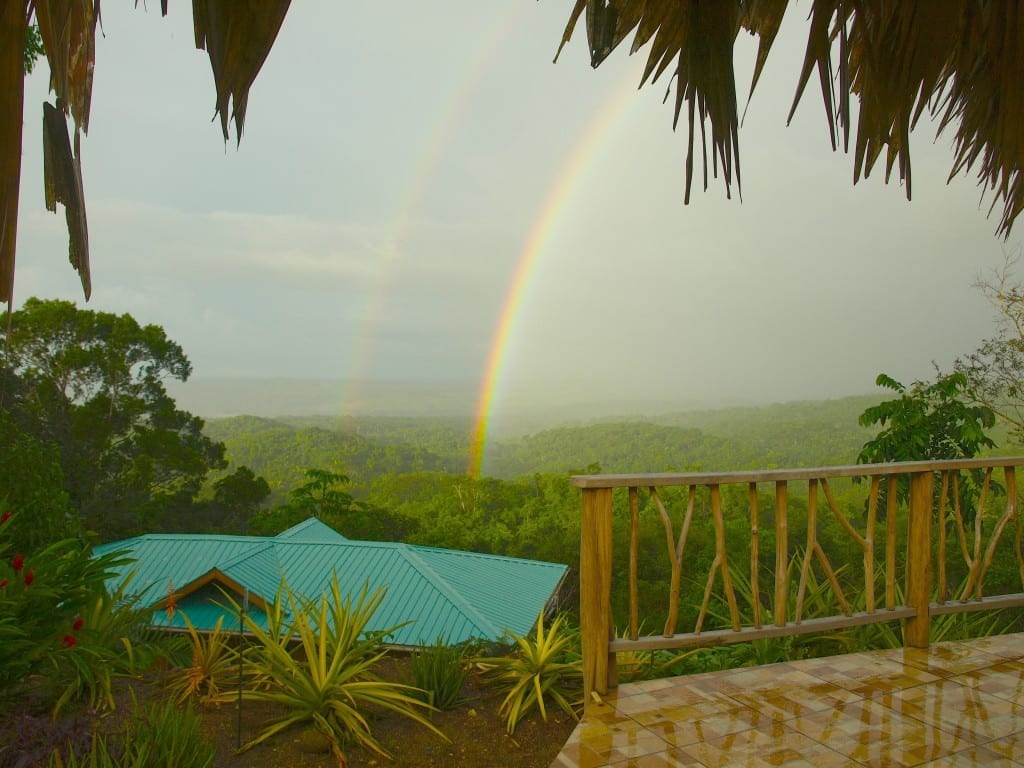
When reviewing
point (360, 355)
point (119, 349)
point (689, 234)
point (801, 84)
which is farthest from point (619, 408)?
point (801, 84)

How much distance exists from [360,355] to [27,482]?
634 inches

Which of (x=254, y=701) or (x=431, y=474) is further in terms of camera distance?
(x=431, y=474)

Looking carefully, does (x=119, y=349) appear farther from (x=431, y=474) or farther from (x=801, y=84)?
(x=801, y=84)

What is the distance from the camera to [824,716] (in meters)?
2.62

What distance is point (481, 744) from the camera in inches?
109

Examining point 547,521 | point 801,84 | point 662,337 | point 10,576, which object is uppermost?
point 662,337

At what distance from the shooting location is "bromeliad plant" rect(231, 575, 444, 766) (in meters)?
2.79

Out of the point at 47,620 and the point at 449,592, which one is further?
the point at 449,592

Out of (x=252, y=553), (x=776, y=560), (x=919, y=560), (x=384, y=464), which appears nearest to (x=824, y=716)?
(x=776, y=560)

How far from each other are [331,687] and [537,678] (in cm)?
88

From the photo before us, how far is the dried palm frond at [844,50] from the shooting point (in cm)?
132

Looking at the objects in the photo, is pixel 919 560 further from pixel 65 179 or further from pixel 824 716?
pixel 65 179

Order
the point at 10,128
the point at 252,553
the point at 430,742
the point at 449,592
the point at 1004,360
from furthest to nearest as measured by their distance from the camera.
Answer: the point at 1004,360 → the point at 252,553 → the point at 449,592 → the point at 430,742 → the point at 10,128

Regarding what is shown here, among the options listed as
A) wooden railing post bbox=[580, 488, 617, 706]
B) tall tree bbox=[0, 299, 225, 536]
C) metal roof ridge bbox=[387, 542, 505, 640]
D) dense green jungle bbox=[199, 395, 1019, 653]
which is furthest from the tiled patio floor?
tall tree bbox=[0, 299, 225, 536]
